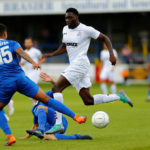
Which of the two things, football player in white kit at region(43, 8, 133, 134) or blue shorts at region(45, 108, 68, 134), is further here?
football player in white kit at region(43, 8, 133, 134)

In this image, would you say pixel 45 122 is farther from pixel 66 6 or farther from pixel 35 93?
pixel 66 6

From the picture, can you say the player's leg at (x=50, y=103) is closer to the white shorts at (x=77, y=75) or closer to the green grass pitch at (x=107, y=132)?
the green grass pitch at (x=107, y=132)

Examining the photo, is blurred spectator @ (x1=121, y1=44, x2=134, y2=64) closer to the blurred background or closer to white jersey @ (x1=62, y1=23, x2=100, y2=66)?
the blurred background

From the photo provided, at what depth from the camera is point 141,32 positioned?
38875 millimetres

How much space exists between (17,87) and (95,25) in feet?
104

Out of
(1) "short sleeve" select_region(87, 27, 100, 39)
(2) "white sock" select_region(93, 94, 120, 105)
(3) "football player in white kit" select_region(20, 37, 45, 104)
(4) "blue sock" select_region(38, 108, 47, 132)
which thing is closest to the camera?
(4) "blue sock" select_region(38, 108, 47, 132)

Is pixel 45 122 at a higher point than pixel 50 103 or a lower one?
lower

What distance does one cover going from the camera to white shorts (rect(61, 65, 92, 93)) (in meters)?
10.8

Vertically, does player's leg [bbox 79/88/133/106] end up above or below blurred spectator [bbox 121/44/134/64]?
above

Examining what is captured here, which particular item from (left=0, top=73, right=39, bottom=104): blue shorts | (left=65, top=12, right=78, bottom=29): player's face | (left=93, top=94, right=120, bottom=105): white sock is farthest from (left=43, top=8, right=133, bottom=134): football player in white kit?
(left=0, top=73, right=39, bottom=104): blue shorts

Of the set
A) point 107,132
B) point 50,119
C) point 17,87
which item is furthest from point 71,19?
point 107,132

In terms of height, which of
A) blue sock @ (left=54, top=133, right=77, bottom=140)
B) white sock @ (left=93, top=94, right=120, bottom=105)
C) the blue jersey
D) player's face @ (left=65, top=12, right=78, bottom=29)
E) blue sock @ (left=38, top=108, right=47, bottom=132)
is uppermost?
player's face @ (left=65, top=12, right=78, bottom=29)

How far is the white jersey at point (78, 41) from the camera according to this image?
1086 cm

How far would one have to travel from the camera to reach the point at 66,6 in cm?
3644
